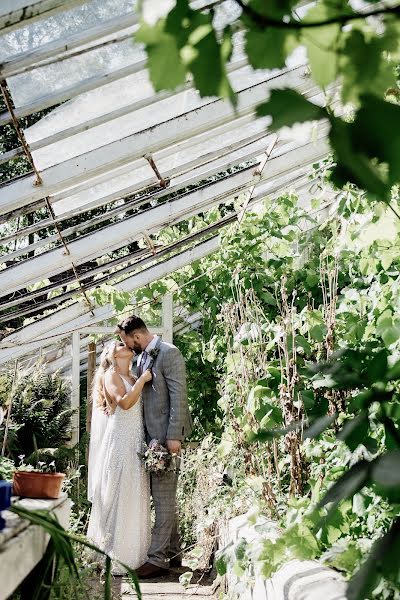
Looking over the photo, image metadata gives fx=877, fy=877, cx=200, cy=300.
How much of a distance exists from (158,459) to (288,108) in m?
5.20

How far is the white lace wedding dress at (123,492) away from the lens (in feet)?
18.6

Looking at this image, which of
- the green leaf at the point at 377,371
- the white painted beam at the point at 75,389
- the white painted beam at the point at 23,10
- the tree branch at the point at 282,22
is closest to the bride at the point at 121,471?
the white painted beam at the point at 75,389

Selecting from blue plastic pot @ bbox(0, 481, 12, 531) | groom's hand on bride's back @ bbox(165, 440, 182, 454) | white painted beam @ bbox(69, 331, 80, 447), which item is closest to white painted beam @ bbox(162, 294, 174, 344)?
white painted beam @ bbox(69, 331, 80, 447)

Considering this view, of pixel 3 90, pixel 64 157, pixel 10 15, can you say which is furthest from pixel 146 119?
pixel 10 15

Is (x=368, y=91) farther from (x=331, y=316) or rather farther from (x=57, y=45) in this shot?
(x=331, y=316)

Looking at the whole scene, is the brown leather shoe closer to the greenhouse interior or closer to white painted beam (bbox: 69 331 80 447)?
the greenhouse interior

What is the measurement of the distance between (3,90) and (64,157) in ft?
2.30

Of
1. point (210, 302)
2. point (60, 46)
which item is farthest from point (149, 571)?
point (60, 46)

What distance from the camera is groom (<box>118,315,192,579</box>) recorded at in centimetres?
565

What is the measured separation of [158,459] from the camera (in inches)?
220

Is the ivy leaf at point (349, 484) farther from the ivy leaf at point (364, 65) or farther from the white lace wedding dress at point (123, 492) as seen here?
the white lace wedding dress at point (123, 492)

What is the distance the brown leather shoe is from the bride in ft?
0.31

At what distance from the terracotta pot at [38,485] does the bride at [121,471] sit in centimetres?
395

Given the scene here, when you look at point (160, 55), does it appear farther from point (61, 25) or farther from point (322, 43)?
point (61, 25)
